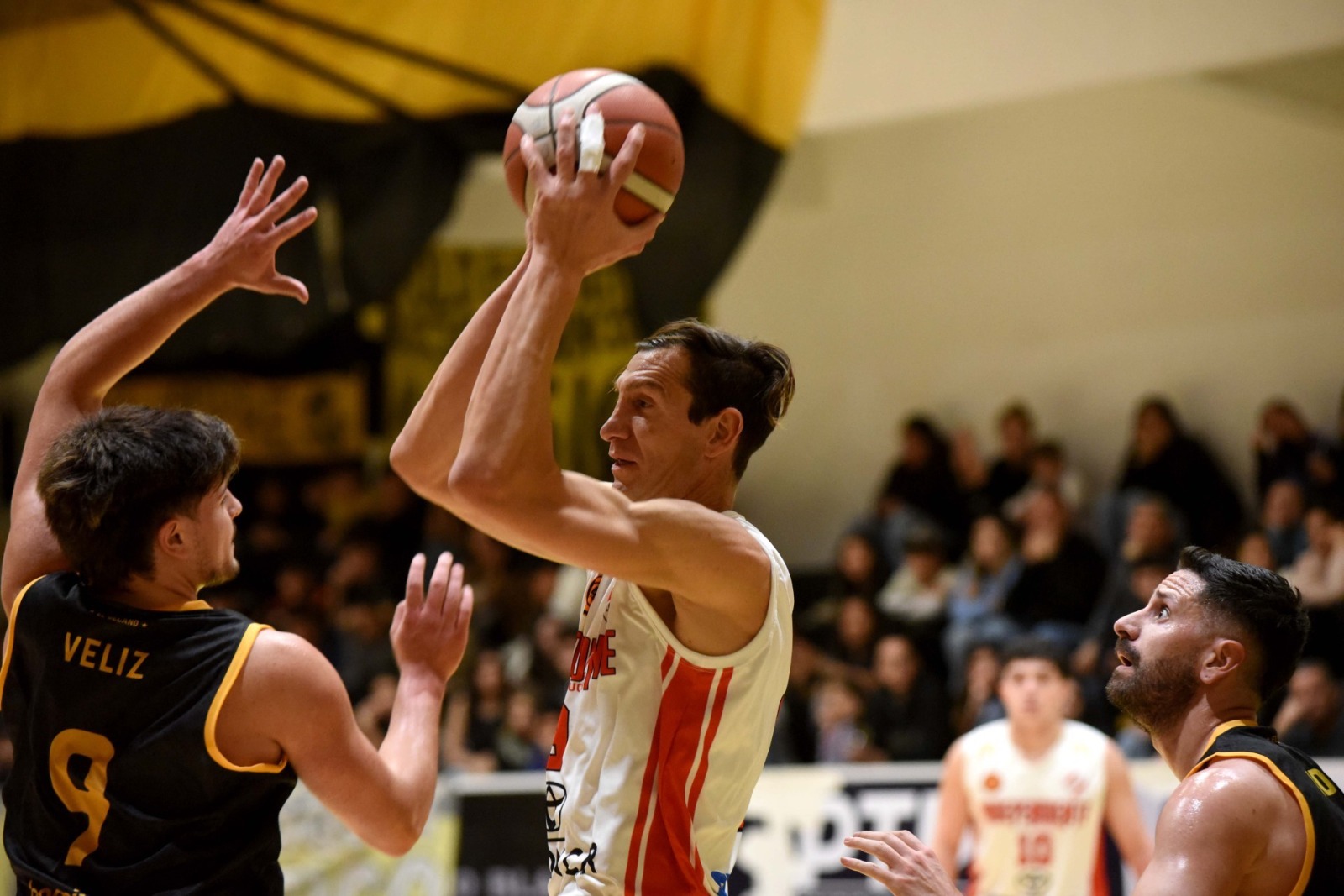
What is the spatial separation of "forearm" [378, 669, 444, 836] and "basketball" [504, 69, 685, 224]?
104 centimetres

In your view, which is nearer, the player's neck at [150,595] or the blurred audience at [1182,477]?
the player's neck at [150,595]

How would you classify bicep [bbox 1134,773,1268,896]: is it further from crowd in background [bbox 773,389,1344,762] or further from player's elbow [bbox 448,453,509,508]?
crowd in background [bbox 773,389,1344,762]

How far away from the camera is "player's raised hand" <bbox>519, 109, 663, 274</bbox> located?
110 inches

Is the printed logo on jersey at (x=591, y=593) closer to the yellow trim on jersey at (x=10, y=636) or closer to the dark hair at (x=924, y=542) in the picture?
the yellow trim on jersey at (x=10, y=636)

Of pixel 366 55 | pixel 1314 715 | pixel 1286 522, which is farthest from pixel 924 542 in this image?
pixel 366 55

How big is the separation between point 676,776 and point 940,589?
817 centimetres

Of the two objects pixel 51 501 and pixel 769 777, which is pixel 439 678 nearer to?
pixel 51 501

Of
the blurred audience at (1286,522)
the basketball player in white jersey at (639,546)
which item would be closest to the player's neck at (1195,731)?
the basketball player in white jersey at (639,546)

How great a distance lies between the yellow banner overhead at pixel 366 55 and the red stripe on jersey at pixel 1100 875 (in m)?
4.91

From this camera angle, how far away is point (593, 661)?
3059 millimetres

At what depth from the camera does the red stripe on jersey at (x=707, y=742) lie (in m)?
2.94

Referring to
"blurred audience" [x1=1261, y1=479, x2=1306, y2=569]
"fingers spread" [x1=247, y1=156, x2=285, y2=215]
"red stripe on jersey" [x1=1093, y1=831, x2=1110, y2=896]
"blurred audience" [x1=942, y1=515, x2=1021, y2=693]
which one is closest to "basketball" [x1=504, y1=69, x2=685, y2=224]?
"fingers spread" [x1=247, y1=156, x2=285, y2=215]

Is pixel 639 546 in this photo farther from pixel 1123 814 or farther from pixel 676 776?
pixel 1123 814

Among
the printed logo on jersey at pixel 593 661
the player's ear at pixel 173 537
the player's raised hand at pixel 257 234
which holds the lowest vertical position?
the printed logo on jersey at pixel 593 661
